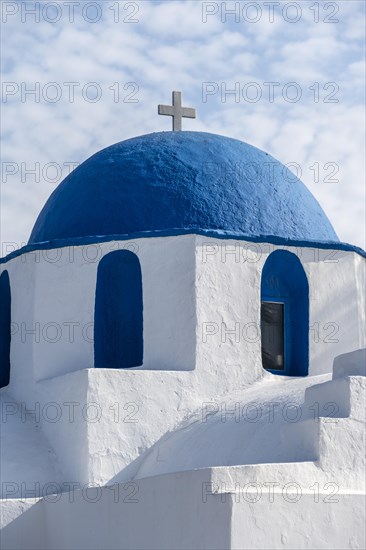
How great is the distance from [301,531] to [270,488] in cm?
36

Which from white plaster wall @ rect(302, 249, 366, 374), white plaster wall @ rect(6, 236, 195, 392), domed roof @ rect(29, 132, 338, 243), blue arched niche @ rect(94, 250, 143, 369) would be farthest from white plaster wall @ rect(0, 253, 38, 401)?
white plaster wall @ rect(302, 249, 366, 374)

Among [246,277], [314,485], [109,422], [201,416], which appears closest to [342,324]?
[246,277]

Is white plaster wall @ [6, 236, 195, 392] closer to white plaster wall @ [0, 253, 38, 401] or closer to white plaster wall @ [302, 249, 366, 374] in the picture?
white plaster wall @ [0, 253, 38, 401]

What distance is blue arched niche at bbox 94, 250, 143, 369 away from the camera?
36.9 feet

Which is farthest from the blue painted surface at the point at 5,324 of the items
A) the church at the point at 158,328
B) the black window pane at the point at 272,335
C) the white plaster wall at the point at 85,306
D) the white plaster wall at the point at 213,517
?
the white plaster wall at the point at 213,517

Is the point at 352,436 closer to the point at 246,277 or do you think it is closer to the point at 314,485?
the point at 314,485

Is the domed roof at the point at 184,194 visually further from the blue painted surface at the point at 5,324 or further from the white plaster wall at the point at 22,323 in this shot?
the blue painted surface at the point at 5,324

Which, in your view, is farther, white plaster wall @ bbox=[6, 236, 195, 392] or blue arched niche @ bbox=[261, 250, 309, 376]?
blue arched niche @ bbox=[261, 250, 309, 376]

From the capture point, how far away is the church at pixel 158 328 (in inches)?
383

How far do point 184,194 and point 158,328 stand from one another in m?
1.39

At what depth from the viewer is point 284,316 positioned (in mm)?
11539

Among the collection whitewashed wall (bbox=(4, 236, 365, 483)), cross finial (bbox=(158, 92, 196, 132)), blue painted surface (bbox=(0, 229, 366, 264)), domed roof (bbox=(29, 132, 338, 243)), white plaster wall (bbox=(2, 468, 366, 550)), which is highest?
cross finial (bbox=(158, 92, 196, 132))

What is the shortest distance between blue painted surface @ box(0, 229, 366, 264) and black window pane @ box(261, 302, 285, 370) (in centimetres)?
68

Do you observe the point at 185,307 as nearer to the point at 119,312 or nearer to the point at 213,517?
the point at 119,312
